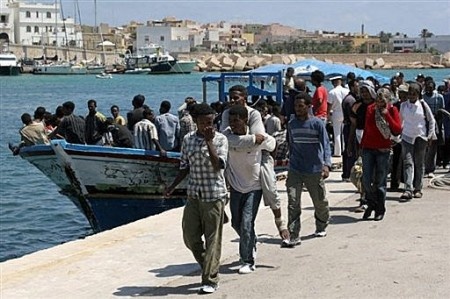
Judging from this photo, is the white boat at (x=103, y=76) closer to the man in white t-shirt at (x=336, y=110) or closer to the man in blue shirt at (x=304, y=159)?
the man in white t-shirt at (x=336, y=110)

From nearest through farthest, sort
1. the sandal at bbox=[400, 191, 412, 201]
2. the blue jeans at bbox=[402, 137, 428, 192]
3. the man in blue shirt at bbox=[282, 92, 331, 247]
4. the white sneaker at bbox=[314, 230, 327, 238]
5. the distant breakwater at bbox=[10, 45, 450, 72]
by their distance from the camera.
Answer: the man in blue shirt at bbox=[282, 92, 331, 247]
the white sneaker at bbox=[314, 230, 327, 238]
the blue jeans at bbox=[402, 137, 428, 192]
the sandal at bbox=[400, 191, 412, 201]
the distant breakwater at bbox=[10, 45, 450, 72]

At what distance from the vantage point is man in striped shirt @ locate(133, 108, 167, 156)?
13.9 m

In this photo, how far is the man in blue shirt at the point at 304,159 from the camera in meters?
9.05

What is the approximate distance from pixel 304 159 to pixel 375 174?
163 centimetres

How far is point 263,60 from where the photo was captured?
135m

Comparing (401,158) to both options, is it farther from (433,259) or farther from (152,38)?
(152,38)

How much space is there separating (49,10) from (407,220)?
13873cm

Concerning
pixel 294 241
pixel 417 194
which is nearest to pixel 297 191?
pixel 294 241

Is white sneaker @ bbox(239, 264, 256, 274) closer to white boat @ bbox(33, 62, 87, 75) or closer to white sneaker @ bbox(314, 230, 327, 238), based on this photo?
white sneaker @ bbox(314, 230, 327, 238)

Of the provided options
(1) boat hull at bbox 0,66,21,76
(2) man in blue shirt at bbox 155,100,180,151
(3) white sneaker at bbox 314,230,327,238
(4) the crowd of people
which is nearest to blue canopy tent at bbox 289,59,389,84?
(4) the crowd of people

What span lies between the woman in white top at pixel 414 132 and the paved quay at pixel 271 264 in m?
0.76

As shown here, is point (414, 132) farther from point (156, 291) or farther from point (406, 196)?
point (156, 291)

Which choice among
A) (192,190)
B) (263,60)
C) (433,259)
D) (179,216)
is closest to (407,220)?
(433,259)

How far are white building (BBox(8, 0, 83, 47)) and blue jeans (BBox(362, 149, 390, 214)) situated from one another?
133186 millimetres
